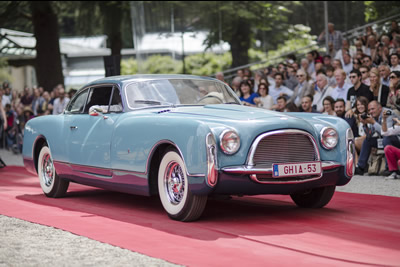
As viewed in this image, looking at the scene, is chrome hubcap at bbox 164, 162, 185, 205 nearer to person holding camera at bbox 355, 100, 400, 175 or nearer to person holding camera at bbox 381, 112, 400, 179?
person holding camera at bbox 381, 112, 400, 179

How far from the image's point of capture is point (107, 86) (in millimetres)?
9328

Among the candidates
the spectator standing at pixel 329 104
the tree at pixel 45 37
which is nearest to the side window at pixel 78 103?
the spectator standing at pixel 329 104

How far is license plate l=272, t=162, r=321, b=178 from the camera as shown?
7.20m

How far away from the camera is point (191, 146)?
23.4ft

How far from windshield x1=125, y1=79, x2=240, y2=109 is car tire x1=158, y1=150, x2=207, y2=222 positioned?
117 centimetres

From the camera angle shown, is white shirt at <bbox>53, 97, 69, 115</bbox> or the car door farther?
white shirt at <bbox>53, 97, 69, 115</bbox>

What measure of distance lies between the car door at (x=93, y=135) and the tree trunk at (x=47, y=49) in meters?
15.4

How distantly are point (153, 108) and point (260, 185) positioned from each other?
77.1 inches

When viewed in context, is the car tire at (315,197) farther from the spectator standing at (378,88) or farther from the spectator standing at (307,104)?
the spectator standing at (307,104)

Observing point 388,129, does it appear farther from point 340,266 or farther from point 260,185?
point 340,266

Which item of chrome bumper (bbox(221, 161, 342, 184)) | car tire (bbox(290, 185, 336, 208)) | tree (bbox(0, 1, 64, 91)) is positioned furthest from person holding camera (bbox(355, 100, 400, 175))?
tree (bbox(0, 1, 64, 91))

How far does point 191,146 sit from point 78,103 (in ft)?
11.1

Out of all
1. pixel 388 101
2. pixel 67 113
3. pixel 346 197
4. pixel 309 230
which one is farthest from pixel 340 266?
pixel 388 101

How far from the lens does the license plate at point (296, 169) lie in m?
7.20
